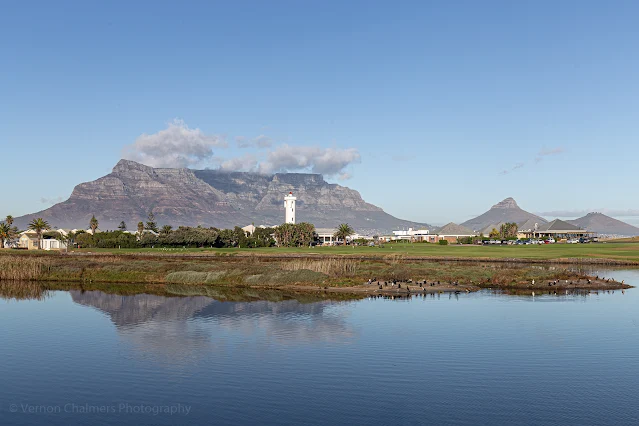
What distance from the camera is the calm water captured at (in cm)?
2808

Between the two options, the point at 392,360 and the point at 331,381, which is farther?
the point at 392,360

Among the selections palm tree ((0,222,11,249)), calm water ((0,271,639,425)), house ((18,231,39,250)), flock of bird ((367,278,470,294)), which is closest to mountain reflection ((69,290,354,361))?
calm water ((0,271,639,425))

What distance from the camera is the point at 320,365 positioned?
36219mm

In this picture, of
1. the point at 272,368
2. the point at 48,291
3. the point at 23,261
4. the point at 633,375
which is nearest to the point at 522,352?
the point at 633,375

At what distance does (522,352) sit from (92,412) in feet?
90.8

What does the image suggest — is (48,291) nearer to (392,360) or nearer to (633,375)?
(392,360)

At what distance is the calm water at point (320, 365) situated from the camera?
2808 centimetres

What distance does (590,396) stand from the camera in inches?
1190

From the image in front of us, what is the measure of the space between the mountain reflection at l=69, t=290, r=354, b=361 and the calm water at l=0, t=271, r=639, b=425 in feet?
0.63

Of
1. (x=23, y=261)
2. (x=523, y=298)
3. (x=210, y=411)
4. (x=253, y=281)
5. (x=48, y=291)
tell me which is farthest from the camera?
(x=23, y=261)

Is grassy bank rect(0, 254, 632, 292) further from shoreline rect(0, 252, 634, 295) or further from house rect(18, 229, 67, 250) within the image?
house rect(18, 229, 67, 250)

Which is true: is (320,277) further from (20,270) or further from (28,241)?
(28,241)

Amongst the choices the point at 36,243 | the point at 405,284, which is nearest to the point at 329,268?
the point at 405,284

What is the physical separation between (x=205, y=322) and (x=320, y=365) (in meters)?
17.9
